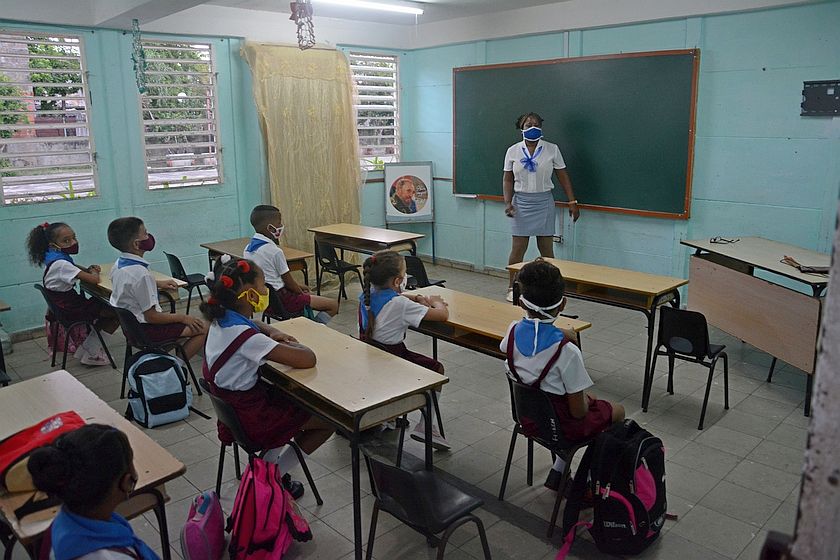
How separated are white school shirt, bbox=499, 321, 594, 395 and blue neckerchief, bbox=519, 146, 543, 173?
3900 mm

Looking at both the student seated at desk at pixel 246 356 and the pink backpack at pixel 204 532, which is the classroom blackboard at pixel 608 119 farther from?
the pink backpack at pixel 204 532

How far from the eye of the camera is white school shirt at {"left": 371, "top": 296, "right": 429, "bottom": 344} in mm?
3387

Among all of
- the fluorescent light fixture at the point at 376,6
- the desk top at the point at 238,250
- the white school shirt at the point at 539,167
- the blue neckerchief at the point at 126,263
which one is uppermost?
the fluorescent light fixture at the point at 376,6

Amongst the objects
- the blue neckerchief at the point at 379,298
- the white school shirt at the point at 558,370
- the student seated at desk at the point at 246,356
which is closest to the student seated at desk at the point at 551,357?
the white school shirt at the point at 558,370

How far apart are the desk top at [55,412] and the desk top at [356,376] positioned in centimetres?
62

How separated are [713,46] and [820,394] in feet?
18.8

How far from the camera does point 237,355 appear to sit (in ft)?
8.79

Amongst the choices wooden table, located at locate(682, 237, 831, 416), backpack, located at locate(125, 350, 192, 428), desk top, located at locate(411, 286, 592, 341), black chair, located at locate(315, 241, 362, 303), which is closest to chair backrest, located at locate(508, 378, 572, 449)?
desk top, located at locate(411, 286, 592, 341)

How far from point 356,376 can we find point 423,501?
2.57 ft

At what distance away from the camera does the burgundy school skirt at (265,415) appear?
8.99 feet

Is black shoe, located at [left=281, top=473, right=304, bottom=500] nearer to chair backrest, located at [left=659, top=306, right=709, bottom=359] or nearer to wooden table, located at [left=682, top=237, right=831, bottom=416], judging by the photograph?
chair backrest, located at [left=659, top=306, right=709, bottom=359]

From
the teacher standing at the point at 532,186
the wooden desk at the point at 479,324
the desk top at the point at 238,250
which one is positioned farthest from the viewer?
the teacher standing at the point at 532,186

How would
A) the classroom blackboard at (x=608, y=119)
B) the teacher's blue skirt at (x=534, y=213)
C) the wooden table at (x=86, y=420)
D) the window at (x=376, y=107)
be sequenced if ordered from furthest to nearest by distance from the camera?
the window at (x=376, y=107) → the teacher's blue skirt at (x=534, y=213) → the classroom blackboard at (x=608, y=119) → the wooden table at (x=86, y=420)

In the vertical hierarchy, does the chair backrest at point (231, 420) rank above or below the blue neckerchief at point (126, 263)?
below
